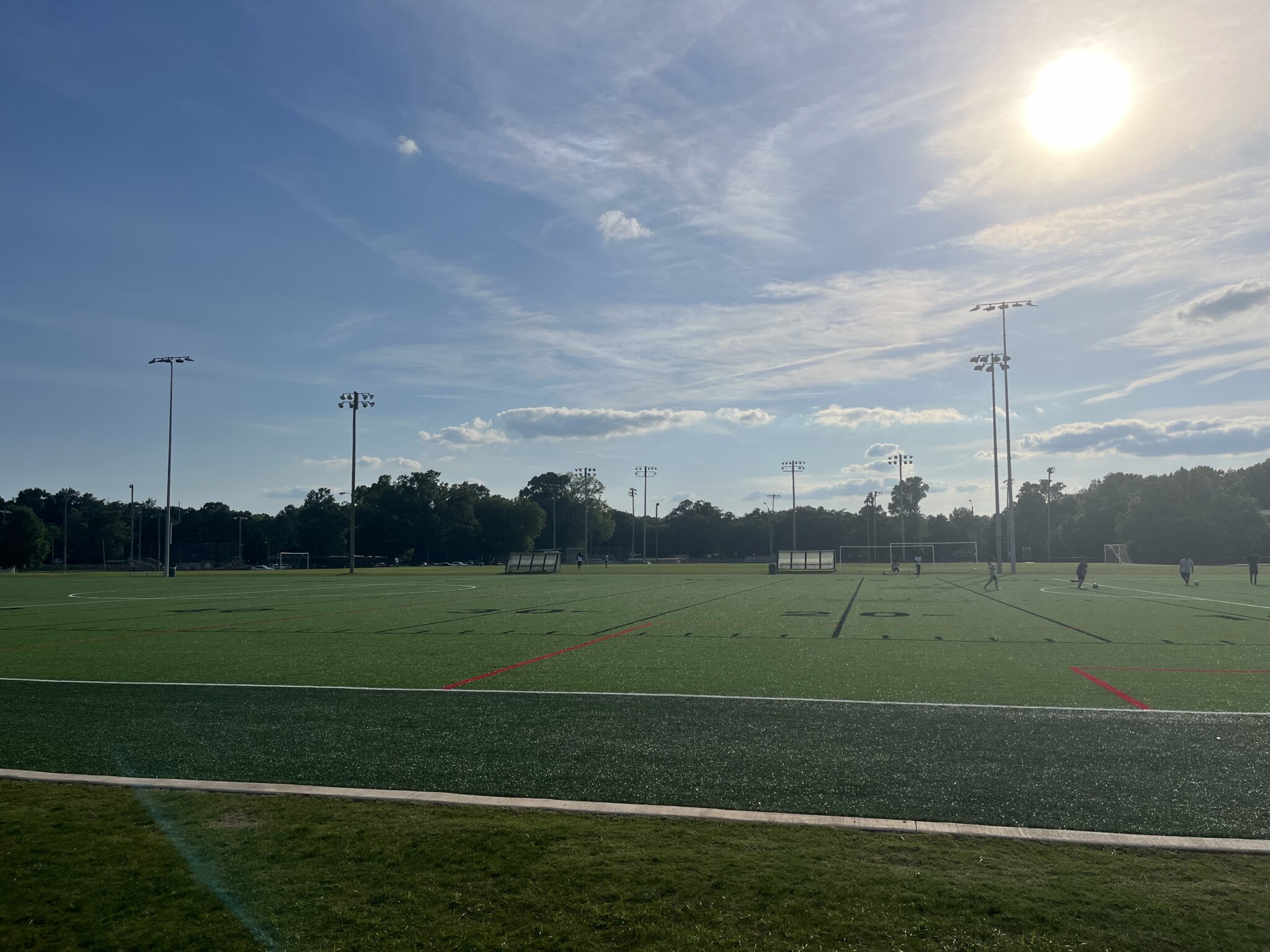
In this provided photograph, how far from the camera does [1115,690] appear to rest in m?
8.78

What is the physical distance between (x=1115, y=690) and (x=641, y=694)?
4760 millimetres

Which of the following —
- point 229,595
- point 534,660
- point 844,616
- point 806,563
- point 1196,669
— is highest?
point 1196,669

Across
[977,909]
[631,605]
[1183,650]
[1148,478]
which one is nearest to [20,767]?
[977,909]

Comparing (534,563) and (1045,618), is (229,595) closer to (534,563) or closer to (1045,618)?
(1045,618)

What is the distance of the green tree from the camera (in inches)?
3829

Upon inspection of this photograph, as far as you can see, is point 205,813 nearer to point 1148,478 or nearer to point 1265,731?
point 1265,731

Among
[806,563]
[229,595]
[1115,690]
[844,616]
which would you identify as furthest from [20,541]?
[1115,690]

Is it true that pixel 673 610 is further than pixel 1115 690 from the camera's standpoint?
Yes

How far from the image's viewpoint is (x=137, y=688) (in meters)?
9.15

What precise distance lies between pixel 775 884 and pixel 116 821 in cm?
351

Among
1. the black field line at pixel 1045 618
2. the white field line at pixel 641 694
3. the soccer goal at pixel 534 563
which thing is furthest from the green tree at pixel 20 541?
the white field line at pixel 641 694

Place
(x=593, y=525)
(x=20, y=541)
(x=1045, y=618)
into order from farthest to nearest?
(x=593, y=525), (x=20, y=541), (x=1045, y=618)

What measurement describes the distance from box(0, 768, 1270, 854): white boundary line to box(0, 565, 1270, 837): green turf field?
0.15 m

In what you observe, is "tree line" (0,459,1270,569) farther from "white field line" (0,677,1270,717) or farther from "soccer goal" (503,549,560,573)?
"white field line" (0,677,1270,717)
